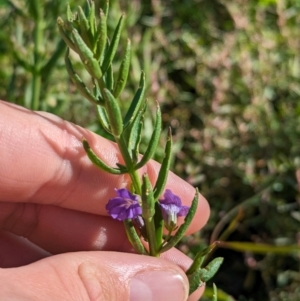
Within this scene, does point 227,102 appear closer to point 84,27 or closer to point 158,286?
point 158,286

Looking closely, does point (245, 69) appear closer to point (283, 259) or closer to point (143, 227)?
point (283, 259)

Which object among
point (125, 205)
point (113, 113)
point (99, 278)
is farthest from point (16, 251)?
point (113, 113)

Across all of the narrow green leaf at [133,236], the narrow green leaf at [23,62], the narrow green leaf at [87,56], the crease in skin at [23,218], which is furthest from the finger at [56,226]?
the narrow green leaf at [87,56]

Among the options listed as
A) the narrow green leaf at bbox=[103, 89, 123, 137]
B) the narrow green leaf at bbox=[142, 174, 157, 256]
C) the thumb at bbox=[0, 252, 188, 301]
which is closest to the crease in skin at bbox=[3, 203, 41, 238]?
the thumb at bbox=[0, 252, 188, 301]

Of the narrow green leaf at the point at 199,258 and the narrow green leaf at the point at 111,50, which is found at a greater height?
the narrow green leaf at the point at 111,50

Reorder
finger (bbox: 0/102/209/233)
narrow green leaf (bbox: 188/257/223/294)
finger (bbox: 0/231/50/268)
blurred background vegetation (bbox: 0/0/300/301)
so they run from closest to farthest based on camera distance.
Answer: narrow green leaf (bbox: 188/257/223/294) < finger (bbox: 0/102/209/233) < finger (bbox: 0/231/50/268) < blurred background vegetation (bbox: 0/0/300/301)

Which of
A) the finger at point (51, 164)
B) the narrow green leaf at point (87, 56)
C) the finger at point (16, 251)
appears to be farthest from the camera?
the finger at point (16, 251)

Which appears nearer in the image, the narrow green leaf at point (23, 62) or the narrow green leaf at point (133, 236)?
the narrow green leaf at point (133, 236)

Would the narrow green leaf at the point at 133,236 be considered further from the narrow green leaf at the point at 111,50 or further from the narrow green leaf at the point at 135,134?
the narrow green leaf at the point at 111,50

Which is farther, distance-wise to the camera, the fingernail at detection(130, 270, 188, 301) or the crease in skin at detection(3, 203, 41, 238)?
the crease in skin at detection(3, 203, 41, 238)

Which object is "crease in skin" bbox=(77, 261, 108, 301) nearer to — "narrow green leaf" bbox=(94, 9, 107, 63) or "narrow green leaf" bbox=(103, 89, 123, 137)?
"narrow green leaf" bbox=(103, 89, 123, 137)
